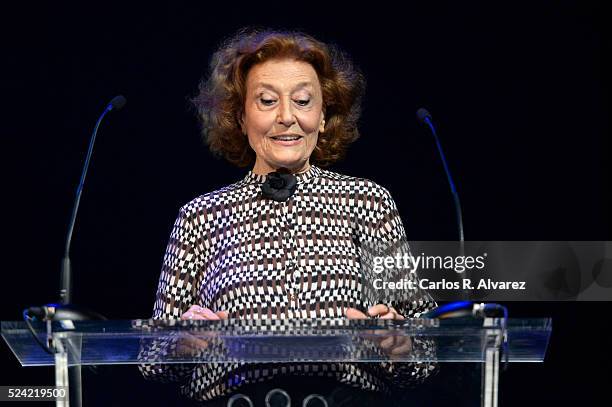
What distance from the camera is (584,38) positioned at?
11.2 feet

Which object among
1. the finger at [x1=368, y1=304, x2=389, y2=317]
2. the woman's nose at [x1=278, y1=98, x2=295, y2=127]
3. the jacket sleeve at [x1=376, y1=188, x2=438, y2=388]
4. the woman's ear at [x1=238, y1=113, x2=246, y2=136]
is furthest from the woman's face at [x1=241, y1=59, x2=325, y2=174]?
the finger at [x1=368, y1=304, x2=389, y2=317]

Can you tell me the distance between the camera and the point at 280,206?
2584 mm

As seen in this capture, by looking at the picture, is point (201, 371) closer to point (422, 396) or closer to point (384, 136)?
point (422, 396)

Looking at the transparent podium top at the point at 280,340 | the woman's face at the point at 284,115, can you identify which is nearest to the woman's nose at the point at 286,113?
the woman's face at the point at 284,115

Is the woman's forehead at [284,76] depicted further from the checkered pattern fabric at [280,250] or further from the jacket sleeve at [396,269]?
the jacket sleeve at [396,269]

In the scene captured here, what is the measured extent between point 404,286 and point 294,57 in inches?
27.7

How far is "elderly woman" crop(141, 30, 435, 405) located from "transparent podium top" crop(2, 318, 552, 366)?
1.00 ft

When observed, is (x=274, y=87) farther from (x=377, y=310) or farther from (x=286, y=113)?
(x=377, y=310)

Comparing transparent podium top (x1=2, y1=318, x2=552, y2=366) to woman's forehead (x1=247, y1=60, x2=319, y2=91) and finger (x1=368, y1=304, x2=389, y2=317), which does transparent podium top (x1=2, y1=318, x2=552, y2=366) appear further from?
woman's forehead (x1=247, y1=60, x2=319, y2=91)

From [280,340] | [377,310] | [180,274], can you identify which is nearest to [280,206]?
[180,274]

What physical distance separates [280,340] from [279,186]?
85cm

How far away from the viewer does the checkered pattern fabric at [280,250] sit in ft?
7.88

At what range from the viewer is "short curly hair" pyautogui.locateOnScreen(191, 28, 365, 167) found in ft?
8.86

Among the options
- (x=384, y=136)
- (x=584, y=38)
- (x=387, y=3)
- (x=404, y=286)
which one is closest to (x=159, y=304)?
(x=404, y=286)
